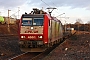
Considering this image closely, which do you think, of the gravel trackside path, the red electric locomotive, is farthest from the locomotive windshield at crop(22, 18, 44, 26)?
the gravel trackside path

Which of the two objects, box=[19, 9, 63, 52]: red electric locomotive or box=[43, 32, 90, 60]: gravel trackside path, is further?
box=[19, 9, 63, 52]: red electric locomotive

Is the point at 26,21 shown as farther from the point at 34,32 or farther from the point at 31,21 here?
the point at 34,32

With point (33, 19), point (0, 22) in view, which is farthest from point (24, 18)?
point (0, 22)

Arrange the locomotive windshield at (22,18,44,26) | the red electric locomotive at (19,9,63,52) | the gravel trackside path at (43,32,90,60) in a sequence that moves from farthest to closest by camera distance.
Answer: the locomotive windshield at (22,18,44,26) → the red electric locomotive at (19,9,63,52) → the gravel trackside path at (43,32,90,60)

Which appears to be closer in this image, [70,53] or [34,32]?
[34,32]

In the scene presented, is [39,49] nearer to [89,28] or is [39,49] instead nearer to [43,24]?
[43,24]

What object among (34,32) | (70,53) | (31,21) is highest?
(31,21)

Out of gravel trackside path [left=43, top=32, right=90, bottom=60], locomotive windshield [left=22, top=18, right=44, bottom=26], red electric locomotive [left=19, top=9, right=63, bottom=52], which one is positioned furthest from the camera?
locomotive windshield [left=22, top=18, right=44, bottom=26]

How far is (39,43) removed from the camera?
57.0 feet

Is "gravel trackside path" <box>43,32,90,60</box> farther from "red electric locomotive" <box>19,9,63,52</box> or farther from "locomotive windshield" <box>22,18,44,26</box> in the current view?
"locomotive windshield" <box>22,18,44,26</box>

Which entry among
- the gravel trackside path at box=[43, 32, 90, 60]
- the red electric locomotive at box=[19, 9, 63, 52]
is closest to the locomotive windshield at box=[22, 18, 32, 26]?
the red electric locomotive at box=[19, 9, 63, 52]

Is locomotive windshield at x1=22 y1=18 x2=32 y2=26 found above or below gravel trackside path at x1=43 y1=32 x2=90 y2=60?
above

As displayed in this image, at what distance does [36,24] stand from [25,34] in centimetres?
120

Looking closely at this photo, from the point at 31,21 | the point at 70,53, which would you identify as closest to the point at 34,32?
the point at 31,21
